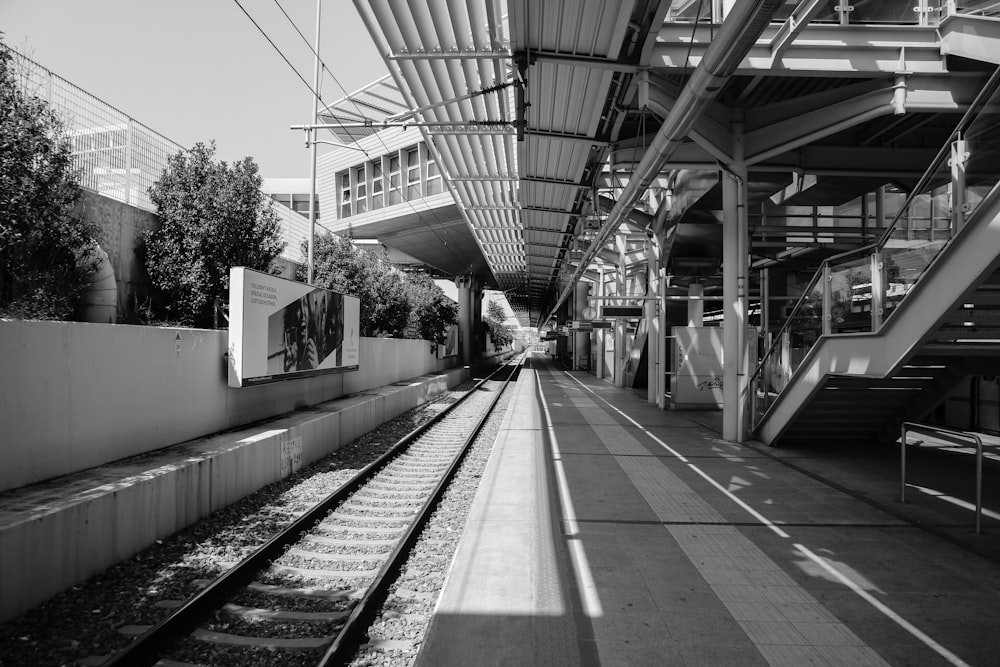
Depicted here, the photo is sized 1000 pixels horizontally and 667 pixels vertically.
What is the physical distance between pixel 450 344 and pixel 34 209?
26.3 metres

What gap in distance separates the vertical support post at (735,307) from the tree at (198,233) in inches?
338

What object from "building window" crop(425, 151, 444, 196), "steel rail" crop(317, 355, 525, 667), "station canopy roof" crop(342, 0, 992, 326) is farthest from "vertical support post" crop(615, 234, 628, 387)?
"steel rail" crop(317, 355, 525, 667)

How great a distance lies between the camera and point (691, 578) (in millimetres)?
4348

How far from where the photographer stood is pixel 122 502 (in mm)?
4688

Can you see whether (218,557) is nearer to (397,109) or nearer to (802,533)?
(802,533)

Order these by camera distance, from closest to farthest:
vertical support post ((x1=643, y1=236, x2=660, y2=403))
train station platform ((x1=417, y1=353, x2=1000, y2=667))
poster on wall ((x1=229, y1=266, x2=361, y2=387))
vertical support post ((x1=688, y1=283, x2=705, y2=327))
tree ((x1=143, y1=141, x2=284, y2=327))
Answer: train station platform ((x1=417, y1=353, x2=1000, y2=667)), poster on wall ((x1=229, y1=266, x2=361, y2=387)), tree ((x1=143, y1=141, x2=284, y2=327)), vertical support post ((x1=688, y1=283, x2=705, y2=327)), vertical support post ((x1=643, y1=236, x2=660, y2=403))

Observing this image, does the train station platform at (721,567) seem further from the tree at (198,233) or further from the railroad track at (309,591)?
the tree at (198,233)

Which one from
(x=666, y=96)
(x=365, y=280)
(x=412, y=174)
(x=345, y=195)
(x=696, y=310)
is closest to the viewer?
(x=666, y=96)

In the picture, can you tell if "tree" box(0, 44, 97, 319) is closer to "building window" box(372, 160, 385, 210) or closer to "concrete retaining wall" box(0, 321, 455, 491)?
"concrete retaining wall" box(0, 321, 455, 491)

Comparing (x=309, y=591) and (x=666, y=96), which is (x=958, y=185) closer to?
(x=666, y=96)

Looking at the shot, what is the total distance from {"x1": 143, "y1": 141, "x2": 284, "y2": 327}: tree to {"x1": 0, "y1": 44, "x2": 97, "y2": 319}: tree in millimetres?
2254

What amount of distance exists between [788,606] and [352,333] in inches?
416

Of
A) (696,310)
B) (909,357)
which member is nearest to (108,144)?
(909,357)

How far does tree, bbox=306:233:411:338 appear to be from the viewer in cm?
1555
